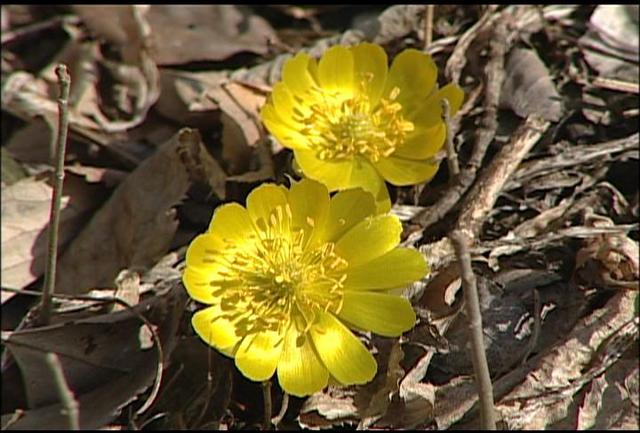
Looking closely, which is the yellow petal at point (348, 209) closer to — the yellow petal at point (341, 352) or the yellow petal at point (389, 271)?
the yellow petal at point (389, 271)

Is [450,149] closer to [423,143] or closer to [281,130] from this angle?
[423,143]

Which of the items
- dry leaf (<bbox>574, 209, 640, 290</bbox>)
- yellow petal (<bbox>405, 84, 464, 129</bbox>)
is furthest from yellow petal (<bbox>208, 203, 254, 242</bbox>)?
dry leaf (<bbox>574, 209, 640, 290</bbox>)

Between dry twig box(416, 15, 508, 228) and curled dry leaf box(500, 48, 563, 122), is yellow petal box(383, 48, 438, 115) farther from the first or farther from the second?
curled dry leaf box(500, 48, 563, 122)

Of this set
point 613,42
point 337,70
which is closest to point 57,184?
point 337,70

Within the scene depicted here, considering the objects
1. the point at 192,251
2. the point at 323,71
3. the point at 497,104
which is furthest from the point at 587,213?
the point at 192,251

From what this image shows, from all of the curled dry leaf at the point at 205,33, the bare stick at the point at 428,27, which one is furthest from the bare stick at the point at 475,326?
the curled dry leaf at the point at 205,33

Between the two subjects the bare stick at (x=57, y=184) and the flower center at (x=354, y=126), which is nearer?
the bare stick at (x=57, y=184)
